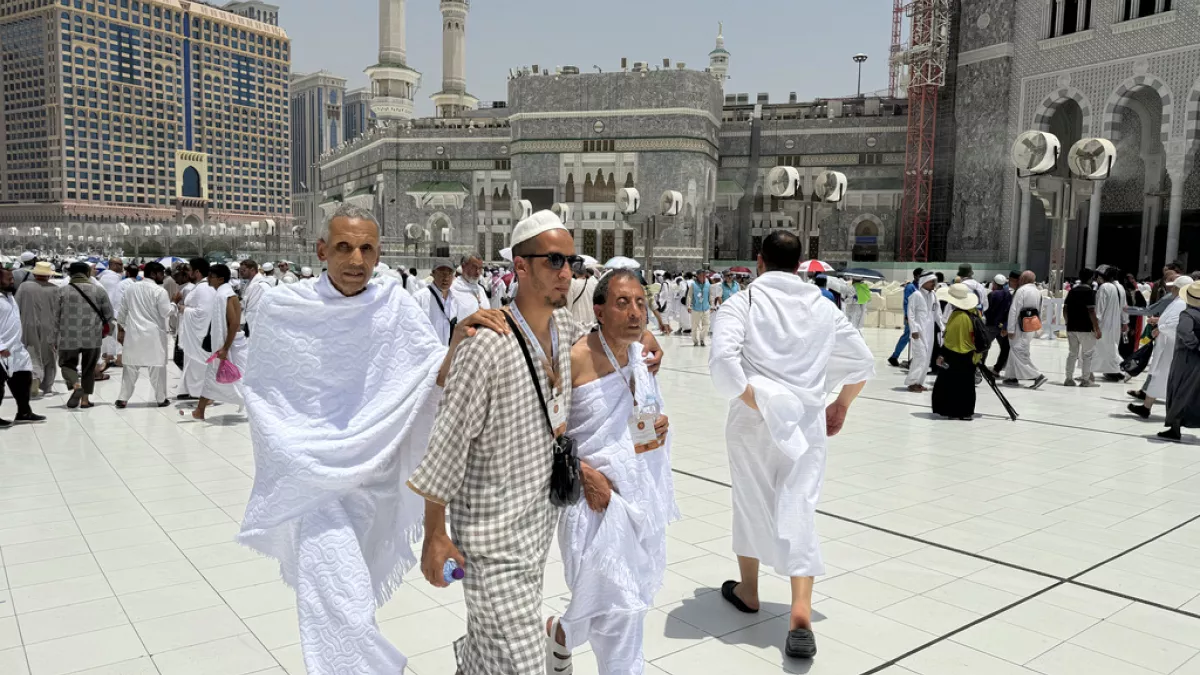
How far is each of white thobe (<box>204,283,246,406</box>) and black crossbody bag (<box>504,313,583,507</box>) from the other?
16.9ft

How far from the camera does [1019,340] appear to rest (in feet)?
30.7

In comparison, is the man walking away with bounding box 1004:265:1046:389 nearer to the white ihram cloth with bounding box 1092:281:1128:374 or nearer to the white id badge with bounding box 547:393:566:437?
the white ihram cloth with bounding box 1092:281:1128:374

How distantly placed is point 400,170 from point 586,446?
3828 centimetres

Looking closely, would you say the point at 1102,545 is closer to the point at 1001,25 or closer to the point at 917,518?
the point at 917,518

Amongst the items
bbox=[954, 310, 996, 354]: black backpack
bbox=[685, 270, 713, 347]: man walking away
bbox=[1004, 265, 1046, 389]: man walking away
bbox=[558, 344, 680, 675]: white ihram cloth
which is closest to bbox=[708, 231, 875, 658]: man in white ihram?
bbox=[558, 344, 680, 675]: white ihram cloth

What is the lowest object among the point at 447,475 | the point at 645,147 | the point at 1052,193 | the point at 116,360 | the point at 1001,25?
the point at 116,360

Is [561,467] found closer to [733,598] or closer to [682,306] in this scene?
[733,598]

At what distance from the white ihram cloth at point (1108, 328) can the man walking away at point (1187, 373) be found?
3.74 meters

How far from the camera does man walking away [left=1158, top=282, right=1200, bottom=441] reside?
5988mm

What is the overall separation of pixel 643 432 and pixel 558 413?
48cm

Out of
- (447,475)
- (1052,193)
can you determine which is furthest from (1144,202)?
(447,475)

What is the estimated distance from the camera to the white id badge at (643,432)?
2.28 m

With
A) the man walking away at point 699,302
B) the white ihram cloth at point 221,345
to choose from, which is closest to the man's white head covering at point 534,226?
the white ihram cloth at point 221,345

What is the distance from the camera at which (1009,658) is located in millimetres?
2660
